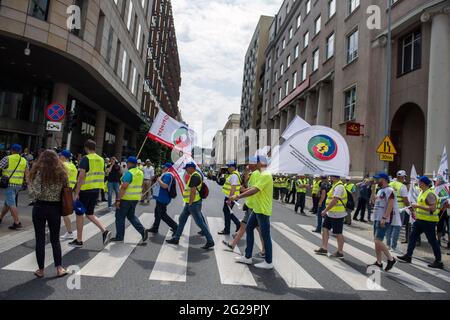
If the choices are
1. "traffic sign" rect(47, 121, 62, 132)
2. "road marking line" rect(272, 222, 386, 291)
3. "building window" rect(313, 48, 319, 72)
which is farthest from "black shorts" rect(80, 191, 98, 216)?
"building window" rect(313, 48, 319, 72)

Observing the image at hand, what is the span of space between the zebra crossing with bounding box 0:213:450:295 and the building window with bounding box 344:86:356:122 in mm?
15141

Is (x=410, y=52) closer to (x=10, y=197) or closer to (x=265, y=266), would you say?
(x=265, y=266)

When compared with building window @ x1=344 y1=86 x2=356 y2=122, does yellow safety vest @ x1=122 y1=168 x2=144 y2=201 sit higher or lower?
lower

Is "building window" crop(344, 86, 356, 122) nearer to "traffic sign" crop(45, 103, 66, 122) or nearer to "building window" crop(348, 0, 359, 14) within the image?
"building window" crop(348, 0, 359, 14)

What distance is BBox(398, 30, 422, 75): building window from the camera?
17219mm

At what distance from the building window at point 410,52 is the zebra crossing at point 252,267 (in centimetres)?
1348

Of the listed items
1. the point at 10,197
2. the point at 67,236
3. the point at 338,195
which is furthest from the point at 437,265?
the point at 10,197

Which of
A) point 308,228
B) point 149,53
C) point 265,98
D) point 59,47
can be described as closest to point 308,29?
point 149,53

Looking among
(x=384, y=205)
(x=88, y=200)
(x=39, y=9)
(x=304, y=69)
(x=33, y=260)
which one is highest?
(x=304, y=69)

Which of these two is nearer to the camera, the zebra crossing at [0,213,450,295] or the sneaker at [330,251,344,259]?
the zebra crossing at [0,213,450,295]

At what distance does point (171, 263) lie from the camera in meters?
5.57

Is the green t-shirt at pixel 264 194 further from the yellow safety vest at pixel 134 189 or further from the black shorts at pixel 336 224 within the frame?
the yellow safety vest at pixel 134 189

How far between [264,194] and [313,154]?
115 centimetres
